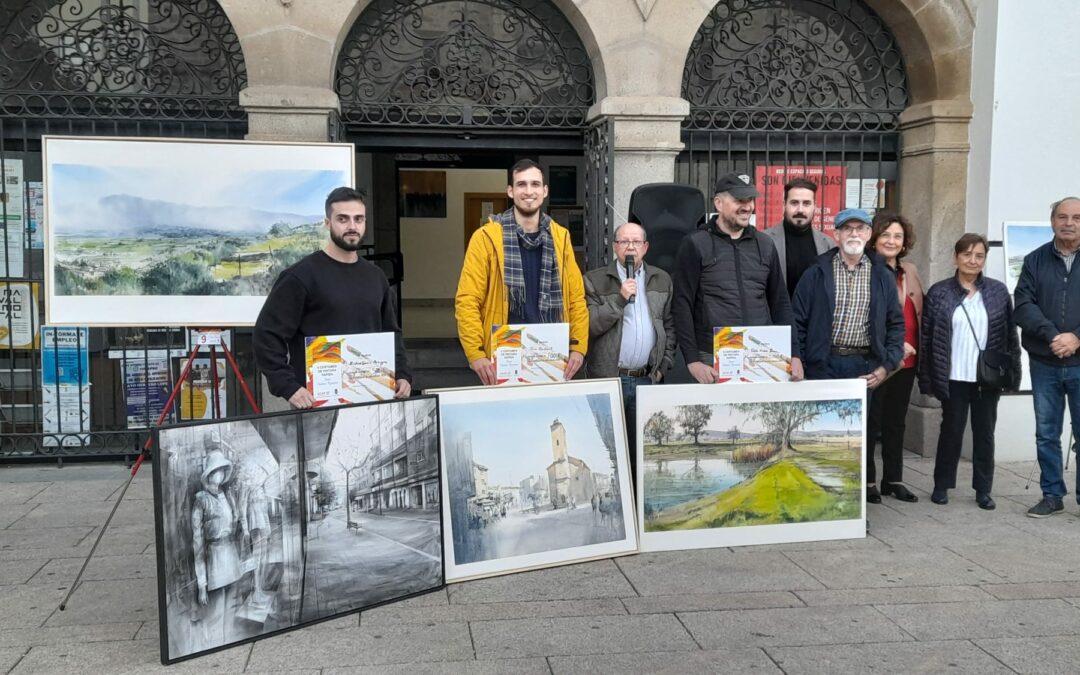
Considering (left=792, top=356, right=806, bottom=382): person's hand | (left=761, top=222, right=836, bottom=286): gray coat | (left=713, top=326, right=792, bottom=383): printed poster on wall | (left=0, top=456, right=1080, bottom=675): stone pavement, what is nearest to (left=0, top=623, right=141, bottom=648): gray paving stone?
(left=0, top=456, right=1080, bottom=675): stone pavement

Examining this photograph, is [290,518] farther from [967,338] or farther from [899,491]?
[967,338]

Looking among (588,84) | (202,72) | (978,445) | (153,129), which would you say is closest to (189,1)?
(202,72)

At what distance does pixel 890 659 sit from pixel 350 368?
263 cm

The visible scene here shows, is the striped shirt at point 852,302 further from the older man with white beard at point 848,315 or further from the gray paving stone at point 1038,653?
the gray paving stone at point 1038,653

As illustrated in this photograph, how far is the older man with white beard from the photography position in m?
5.54

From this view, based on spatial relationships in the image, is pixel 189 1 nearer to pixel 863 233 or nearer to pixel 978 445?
pixel 863 233

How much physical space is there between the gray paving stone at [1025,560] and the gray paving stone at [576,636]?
1913mm

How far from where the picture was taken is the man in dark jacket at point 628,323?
17.8 feet

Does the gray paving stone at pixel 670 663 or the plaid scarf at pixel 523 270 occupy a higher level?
the plaid scarf at pixel 523 270

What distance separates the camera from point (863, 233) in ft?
18.0

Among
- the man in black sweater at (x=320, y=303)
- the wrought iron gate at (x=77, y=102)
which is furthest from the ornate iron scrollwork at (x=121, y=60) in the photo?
the man in black sweater at (x=320, y=303)

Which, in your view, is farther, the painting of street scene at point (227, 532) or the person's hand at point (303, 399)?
the person's hand at point (303, 399)

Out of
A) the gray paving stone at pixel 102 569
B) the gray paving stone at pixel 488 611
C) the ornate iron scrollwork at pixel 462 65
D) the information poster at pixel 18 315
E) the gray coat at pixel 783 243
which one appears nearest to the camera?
the gray paving stone at pixel 488 611

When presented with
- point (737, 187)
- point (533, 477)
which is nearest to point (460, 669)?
point (533, 477)
